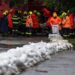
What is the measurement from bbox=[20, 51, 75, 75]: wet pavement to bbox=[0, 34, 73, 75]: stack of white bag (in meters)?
0.21

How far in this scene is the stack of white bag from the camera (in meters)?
10.7

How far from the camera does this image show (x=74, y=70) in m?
12.3

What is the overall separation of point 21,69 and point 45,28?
16.9 m

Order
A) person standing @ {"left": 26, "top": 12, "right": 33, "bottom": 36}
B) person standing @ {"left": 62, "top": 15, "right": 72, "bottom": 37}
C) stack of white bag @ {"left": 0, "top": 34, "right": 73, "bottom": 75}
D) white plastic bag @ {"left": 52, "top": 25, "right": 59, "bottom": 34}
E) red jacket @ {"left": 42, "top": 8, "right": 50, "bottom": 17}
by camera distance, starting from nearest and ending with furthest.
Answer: stack of white bag @ {"left": 0, "top": 34, "right": 73, "bottom": 75} < white plastic bag @ {"left": 52, "top": 25, "right": 59, "bottom": 34} < person standing @ {"left": 62, "top": 15, "right": 72, "bottom": 37} < person standing @ {"left": 26, "top": 12, "right": 33, "bottom": 36} < red jacket @ {"left": 42, "top": 8, "right": 50, "bottom": 17}

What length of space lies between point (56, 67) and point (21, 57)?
135cm

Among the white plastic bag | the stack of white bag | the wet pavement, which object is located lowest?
the white plastic bag

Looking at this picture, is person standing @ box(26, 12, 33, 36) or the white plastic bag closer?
the white plastic bag

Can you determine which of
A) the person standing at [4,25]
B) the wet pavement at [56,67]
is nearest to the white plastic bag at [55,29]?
the person standing at [4,25]

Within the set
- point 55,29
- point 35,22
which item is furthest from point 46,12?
point 55,29

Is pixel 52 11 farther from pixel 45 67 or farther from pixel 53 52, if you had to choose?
pixel 45 67

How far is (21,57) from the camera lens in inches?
476

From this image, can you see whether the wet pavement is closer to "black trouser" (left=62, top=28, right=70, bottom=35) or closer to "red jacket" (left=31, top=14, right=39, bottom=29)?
"black trouser" (left=62, top=28, right=70, bottom=35)

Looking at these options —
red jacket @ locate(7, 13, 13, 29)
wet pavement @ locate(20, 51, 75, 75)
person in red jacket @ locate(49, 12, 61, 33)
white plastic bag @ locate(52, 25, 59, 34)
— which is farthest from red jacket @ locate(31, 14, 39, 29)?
wet pavement @ locate(20, 51, 75, 75)

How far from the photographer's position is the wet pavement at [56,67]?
11.9m
